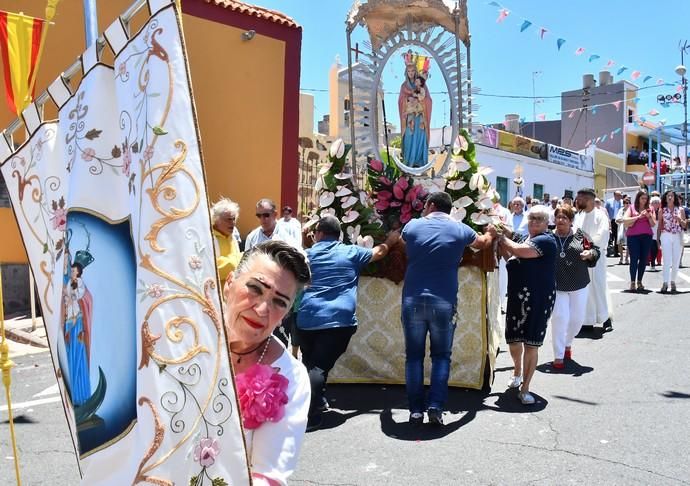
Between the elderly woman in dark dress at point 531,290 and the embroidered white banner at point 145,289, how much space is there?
4081 millimetres

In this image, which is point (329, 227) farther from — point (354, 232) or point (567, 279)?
point (567, 279)

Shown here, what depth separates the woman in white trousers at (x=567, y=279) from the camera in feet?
20.1

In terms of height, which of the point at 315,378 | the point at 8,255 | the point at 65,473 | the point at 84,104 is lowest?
the point at 65,473

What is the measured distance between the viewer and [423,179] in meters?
6.17

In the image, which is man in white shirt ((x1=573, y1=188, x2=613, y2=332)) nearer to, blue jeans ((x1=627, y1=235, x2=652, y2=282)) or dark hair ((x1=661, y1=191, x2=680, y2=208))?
blue jeans ((x1=627, y1=235, x2=652, y2=282))

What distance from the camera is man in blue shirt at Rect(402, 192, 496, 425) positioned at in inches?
179

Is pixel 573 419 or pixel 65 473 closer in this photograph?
pixel 65 473

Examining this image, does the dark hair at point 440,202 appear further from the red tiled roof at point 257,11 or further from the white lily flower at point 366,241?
the red tiled roof at point 257,11

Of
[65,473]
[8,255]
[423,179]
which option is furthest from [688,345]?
[8,255]

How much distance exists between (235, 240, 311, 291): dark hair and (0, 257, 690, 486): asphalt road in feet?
7.28

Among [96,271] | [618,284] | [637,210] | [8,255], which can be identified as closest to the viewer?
[96,271]

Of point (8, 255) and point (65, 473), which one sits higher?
point (8, 255)

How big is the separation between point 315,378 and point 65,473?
1744 millimetres

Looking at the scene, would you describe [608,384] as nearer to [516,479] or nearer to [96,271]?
[516,479]
